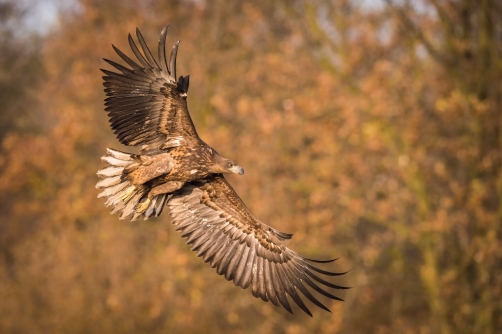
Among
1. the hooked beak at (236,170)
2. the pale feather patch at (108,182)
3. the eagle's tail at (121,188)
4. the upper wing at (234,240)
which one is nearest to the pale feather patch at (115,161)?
the eagle's tail at (121,188)

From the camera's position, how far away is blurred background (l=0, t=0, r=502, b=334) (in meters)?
13.2

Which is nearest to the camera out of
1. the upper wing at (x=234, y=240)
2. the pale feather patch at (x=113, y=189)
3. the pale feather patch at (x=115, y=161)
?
the pale feather patch at (x=115, y=161)

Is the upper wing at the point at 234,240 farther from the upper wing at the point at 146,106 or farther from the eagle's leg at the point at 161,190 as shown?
the upper wing at the point at 146,106

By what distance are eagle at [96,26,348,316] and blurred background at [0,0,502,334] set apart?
6.49 m

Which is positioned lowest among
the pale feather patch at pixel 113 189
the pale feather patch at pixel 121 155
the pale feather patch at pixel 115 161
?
the pale feather patch at pixel 113 189

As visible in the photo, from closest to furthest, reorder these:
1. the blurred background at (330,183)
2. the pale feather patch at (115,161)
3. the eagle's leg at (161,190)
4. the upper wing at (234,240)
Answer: the pale feather patch at (115,161)
the eagle's leg at (161,190)
the upper wing at (234,240)
the blurred background at (330,183)

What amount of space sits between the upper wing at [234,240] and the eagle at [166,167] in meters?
0.01

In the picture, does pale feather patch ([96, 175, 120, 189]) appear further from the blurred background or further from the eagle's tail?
the blurred background

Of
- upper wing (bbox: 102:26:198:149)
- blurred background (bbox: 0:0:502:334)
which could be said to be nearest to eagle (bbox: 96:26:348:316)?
upper wing (bbox: 102:26:198:149)

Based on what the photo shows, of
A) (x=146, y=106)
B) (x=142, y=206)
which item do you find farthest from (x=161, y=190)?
(x=146, y=106)

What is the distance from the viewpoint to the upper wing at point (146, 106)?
6.36 metres

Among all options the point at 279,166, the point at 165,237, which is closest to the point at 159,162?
the point at 279,166

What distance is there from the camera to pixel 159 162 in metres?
6.38

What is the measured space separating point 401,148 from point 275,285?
24.7 ft
